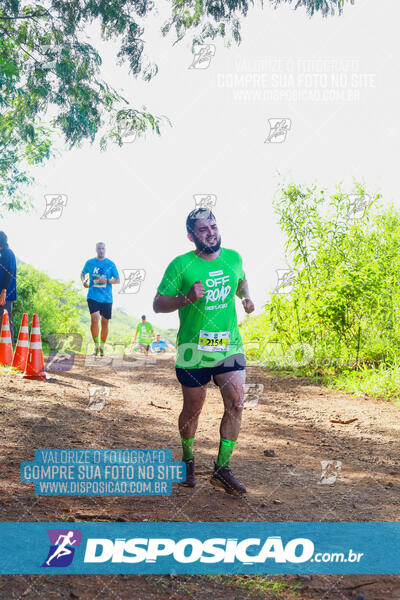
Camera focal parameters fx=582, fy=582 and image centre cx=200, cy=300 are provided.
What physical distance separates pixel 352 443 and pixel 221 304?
276cm

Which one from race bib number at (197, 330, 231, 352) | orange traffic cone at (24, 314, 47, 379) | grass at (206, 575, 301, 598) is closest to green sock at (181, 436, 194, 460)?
race bib number at (197, 330, 231, 352)

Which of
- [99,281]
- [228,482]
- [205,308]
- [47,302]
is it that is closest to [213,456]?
[228,482]

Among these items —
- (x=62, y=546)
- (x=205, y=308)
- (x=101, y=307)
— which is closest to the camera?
(x=62, y=546)

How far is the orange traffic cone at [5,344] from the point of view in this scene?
869 centimetres

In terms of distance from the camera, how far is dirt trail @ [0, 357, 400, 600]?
281 centimetres

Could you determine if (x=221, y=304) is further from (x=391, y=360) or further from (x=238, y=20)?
(x=238, y=20)

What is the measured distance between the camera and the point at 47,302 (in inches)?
644

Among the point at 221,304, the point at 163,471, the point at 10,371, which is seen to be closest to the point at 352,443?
the point at 163,471

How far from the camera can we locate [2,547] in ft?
9.90

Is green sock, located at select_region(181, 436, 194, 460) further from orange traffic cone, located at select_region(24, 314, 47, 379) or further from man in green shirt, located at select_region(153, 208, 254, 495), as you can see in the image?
orange traffic cone, located at select_region(24, 314, 47, 379)

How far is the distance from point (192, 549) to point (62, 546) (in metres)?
0.69

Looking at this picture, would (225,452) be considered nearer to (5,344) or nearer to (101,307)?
(5,344)

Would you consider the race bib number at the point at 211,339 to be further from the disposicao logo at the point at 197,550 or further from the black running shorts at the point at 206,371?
the disposicao logo at the point at 197,550

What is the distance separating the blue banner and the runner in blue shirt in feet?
26.7
